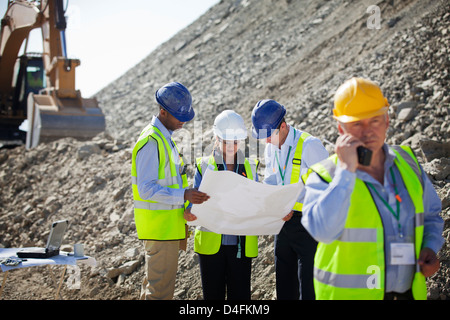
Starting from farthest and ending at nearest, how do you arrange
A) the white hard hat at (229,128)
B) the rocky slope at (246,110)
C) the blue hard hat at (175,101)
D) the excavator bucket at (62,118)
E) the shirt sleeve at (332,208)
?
the excavator bucket at (62,118) → the rocky slope at (246,110) → the blue hard hat at (175,101) → the white hard hat at (229,128) → the shirt sleeve at (332,208)

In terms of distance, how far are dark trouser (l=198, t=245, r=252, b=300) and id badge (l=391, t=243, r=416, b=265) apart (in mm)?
1539

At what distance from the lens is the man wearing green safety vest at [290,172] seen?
3.58 meters

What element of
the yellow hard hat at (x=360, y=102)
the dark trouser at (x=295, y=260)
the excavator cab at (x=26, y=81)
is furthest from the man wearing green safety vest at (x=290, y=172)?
the excavator cab at (x=26, y=81)

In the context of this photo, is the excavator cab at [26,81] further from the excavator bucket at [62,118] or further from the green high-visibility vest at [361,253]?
the green high-visibility vest at [361,253]

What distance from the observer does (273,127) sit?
3.73 metres

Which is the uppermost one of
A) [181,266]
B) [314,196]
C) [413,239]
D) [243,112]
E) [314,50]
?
[314,50]

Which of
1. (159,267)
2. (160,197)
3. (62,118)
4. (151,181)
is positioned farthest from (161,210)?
(62,118)

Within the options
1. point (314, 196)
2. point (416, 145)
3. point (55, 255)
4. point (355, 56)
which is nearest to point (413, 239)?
point (314, 196)

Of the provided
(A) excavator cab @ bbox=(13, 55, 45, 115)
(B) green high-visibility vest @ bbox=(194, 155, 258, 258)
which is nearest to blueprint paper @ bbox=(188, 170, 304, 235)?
(B) green high-visibility vest @ bbox=(194, 155, 258, 258)

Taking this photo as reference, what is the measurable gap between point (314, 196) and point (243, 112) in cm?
1189

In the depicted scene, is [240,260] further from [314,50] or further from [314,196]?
[314,50]

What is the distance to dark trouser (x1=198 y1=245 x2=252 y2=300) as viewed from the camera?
142 inches

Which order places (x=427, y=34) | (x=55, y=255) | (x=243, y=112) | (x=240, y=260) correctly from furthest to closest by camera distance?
(x=243, y=112), (x=427, y=34), (x=55, y=255), (x=240, y=260)

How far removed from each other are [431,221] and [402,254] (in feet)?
1.01
